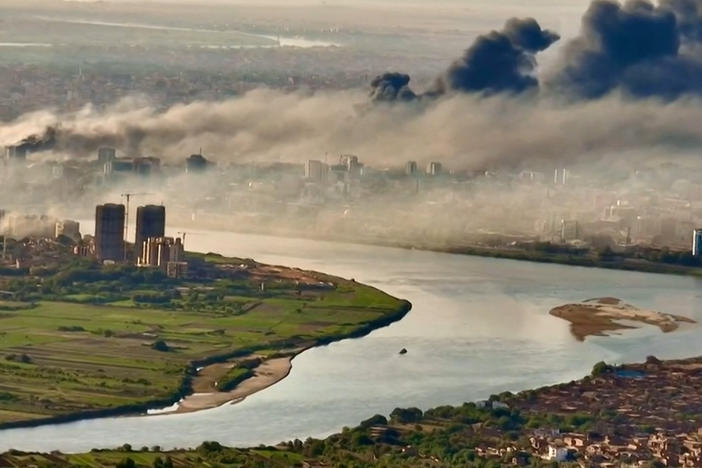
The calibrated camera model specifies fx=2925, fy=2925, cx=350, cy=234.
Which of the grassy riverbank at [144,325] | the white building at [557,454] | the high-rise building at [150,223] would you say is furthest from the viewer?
the high-rise building at [150,223]

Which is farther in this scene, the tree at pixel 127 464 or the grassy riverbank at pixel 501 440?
the grassy riverbank at pixel 501 440

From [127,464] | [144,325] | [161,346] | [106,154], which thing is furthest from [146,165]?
[127,464]

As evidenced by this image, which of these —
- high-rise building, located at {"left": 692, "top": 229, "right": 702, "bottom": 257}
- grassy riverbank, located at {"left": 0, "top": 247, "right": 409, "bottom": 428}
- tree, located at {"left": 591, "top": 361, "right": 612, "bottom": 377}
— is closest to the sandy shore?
grassy riverbank, located at {"left": 0, "top": 247, "right": 409, "bottom": 428}

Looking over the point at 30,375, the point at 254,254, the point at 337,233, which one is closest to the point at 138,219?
the point at 254,254

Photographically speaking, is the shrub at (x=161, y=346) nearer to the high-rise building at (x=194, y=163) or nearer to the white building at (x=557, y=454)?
the white building at (x=557, y=454)

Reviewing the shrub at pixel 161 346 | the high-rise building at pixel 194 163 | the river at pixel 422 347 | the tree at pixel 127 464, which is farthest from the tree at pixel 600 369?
the high-rise building at pixel 194 163

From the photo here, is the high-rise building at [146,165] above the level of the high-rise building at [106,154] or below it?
below

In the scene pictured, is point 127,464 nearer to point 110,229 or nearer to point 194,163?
point 110,229
